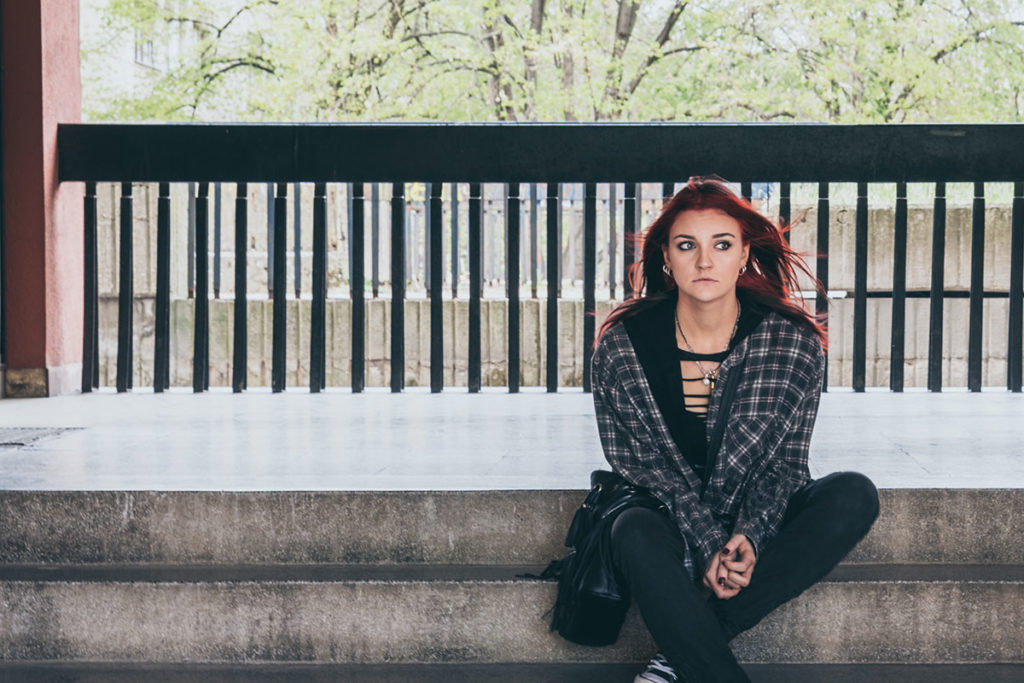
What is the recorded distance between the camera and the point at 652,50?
14078mm

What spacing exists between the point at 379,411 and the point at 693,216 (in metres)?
2.47

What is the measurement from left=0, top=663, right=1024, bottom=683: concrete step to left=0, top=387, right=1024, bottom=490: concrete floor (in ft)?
1.54

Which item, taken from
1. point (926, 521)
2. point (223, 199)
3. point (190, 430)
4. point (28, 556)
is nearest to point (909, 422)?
point (926, 521)

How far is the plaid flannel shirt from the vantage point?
8.13 ft

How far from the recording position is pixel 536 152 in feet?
16.6

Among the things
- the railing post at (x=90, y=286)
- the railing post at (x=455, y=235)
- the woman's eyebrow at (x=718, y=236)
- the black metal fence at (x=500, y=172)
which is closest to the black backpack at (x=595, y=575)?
the woman's eyebrow at (x=718, y=236)

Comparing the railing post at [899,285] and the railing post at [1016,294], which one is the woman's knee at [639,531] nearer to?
the railing post at [899,285]

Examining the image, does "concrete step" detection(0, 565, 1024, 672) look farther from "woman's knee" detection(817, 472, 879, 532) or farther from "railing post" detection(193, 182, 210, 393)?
"railing post" detection(193, 182, 210, 393)

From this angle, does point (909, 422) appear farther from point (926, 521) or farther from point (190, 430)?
point (190, 430)

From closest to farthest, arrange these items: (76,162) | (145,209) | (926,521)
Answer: (926,521) → (76,162) → (145,209)

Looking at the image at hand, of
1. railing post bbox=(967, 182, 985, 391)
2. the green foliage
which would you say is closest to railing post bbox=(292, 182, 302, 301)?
railing post bbox=(967, 182, 985, 391)

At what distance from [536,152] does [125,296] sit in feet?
6.99

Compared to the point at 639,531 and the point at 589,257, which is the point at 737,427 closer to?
the point at 639,531

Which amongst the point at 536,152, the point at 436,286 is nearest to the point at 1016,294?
the point at 536,152
